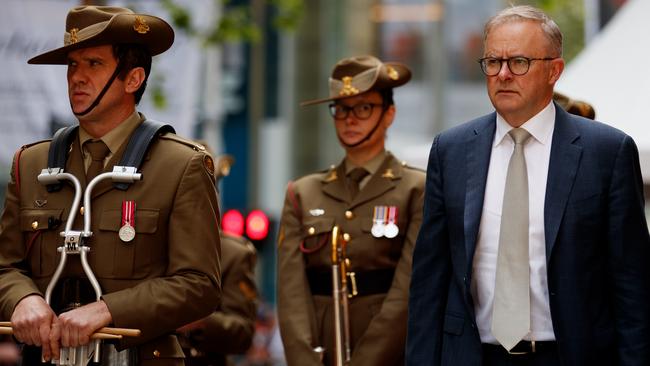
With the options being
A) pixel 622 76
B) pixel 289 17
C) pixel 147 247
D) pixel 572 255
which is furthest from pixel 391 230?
pixel 289 17

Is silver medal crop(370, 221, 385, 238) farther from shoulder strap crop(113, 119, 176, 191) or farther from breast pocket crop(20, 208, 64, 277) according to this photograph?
breast pocket crop(20, 208, 64, 277)

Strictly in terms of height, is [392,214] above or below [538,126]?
below

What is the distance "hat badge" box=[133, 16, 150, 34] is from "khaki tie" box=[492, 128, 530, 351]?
1716mm

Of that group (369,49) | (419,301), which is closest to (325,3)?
(369,49)

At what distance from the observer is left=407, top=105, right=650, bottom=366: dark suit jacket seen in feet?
17.4

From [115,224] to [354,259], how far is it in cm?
227

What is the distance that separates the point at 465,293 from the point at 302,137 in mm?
26903

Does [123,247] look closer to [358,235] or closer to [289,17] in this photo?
[358,235]

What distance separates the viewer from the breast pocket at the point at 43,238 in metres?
5.77

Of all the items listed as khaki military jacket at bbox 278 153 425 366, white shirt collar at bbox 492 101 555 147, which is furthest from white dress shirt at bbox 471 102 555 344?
khaki military jacket at bbox 278 153 425 366

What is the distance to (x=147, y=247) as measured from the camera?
5711 mm

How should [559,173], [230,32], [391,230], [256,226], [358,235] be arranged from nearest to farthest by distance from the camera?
[559,173] → [391,230] → [358,235] → [256,226] → [230,32]

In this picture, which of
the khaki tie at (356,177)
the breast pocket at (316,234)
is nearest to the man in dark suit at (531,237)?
the breast pocket at (316,234)

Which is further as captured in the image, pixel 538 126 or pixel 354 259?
pixel 354 259
